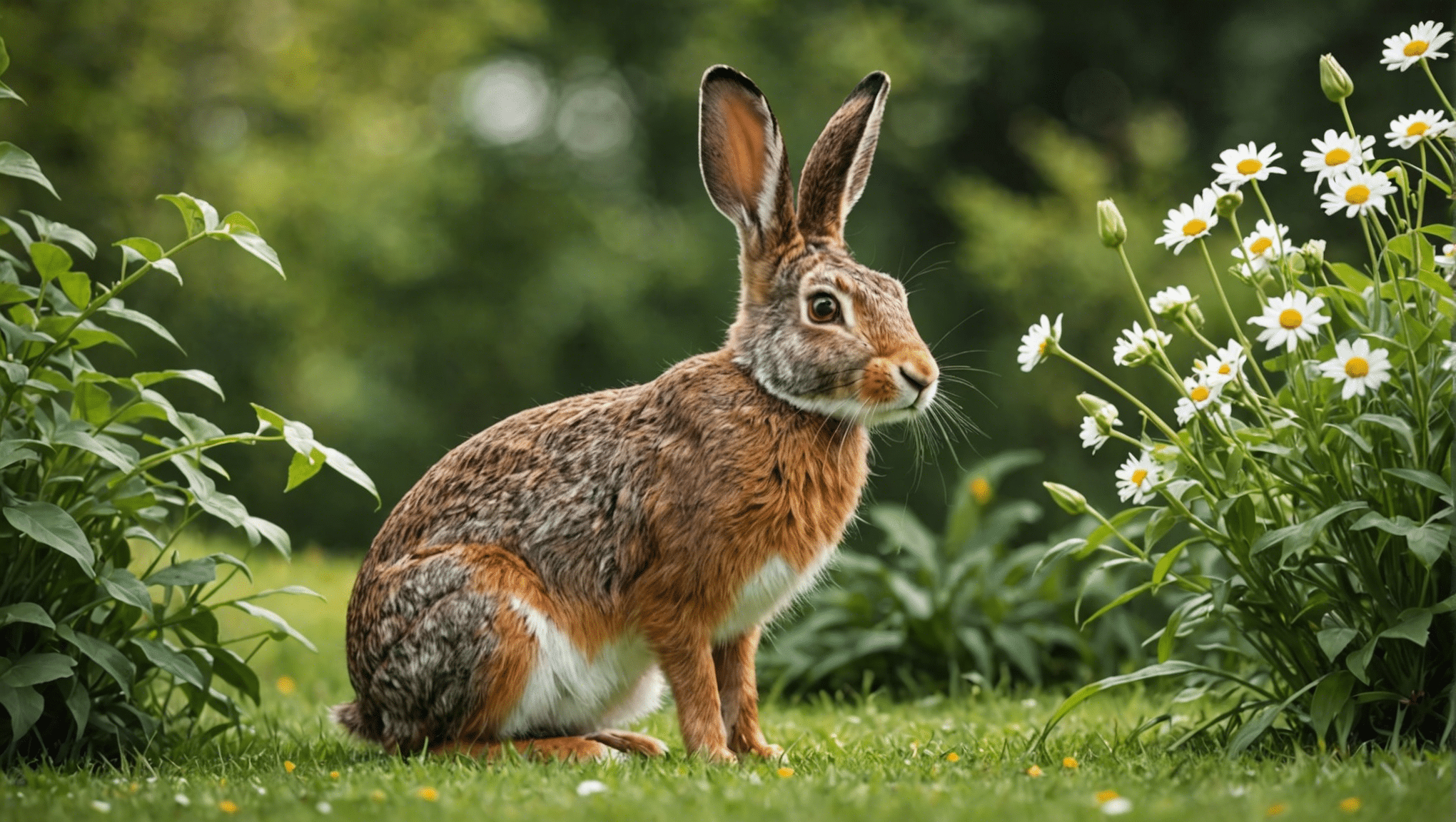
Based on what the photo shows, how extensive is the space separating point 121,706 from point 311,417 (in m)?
8.56

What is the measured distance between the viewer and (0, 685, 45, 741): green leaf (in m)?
3.56

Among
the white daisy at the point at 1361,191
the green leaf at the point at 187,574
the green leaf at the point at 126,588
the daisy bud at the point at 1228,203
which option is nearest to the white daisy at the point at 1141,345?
the daisy bud at the point at 1228,203

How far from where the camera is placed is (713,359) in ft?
13.7

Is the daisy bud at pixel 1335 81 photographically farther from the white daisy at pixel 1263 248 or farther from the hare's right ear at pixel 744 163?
the hare's right ear at pixel 744 163

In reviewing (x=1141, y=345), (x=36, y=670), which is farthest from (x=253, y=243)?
(x=1141, y=345)

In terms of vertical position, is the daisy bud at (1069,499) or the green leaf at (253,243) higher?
the green leaf at (253,243)

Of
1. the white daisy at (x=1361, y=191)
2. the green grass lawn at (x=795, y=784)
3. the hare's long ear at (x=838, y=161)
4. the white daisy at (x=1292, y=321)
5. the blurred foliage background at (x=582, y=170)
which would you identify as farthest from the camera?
the blurred foliage background at (x=582, y=170)

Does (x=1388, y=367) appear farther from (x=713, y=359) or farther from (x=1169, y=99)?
(x=1169, y=99)

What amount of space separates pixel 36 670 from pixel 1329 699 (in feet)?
11.3

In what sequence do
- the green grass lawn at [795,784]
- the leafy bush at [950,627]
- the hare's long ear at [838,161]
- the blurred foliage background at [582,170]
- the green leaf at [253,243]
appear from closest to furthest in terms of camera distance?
the green grass lawn at [795,784], the green leaf at [253,243], the hare's long ear at [838,161], the leafy bush at [950,627], the blurred foliage background at [582,170]

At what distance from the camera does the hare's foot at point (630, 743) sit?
4109mm

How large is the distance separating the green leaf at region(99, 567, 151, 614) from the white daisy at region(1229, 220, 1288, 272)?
3.19m

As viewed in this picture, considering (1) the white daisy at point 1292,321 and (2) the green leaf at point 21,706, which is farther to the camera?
(2) the green leaf at point 21,706

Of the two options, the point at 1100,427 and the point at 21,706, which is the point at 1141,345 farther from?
the point at 21,706
